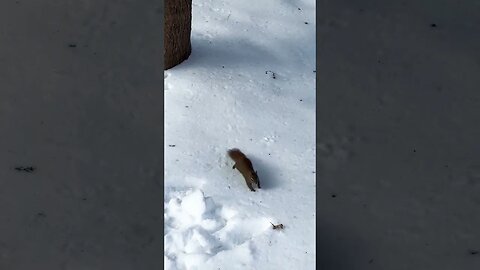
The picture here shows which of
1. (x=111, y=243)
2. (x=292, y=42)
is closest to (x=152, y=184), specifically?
(x=111, y=243)

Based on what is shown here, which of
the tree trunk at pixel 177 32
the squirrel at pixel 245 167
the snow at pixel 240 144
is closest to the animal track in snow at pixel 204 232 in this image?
the snow at pixel 240 144

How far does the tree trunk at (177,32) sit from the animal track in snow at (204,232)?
2.38 feet

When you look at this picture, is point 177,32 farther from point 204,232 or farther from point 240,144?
point 204,232

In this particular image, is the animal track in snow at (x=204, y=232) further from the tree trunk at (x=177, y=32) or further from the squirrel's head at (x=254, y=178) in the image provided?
the tree trunk at (x=177, y=32)

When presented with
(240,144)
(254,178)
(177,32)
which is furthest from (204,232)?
(177,32)

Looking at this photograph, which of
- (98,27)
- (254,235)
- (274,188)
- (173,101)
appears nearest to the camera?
(98,27)

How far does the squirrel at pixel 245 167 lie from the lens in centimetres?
201

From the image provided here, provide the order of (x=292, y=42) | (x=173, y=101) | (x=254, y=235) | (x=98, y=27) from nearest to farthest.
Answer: (x=98, y=27), (x=254, y=235), (x=173, y=101), (x=292, y=42)
